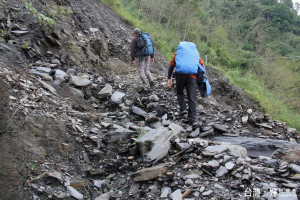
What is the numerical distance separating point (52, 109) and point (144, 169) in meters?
1.73

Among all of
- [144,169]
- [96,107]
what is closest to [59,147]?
[144,169]

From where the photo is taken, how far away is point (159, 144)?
325 centimetres

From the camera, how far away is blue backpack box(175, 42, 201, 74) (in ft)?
14.4

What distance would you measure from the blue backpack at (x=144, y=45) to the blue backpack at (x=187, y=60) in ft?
7.22

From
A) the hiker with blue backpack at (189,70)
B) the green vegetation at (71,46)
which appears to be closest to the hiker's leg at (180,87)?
the hiker with blue backpack at (189,70)

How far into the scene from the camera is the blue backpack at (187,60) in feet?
14.4

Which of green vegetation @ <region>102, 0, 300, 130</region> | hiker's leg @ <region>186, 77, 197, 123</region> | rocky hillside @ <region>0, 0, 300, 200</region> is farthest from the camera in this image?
green vegetation @ <region>102, 0, 300, 130</region>

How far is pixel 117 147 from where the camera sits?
139 inches

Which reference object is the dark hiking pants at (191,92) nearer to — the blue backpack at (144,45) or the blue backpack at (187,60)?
the blue backpack at (187,60)

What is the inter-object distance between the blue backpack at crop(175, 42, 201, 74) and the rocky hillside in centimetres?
101

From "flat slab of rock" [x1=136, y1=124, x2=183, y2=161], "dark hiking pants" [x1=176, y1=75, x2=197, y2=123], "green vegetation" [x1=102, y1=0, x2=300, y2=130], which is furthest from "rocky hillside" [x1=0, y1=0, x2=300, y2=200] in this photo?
"green vegetation" [x1=102, y1=0, x2=300, y2=130]

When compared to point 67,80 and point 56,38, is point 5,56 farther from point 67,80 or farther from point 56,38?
point 56,38

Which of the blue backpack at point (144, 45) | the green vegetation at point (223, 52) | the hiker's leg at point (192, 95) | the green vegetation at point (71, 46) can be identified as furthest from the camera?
the green vegetation at point (223, 52)

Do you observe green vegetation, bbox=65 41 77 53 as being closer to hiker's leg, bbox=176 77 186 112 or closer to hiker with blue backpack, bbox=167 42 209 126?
hiker with blue backpack, bbox=167 42 209 126
